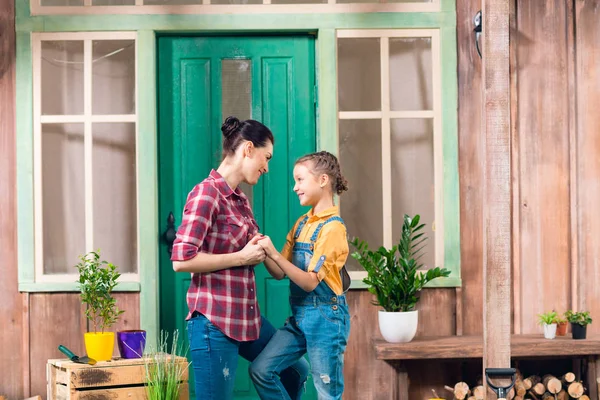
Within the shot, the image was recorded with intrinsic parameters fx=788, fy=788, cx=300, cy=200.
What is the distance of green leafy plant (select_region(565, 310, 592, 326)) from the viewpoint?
15.2 ft

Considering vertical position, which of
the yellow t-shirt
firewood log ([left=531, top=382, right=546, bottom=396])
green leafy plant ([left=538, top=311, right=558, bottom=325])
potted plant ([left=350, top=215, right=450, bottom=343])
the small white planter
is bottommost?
firewood log ([left=531, top=382, right=546, bottom=396])

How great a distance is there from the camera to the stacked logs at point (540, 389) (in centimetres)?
463

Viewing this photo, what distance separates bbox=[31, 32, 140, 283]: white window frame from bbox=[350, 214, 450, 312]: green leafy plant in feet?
4.64

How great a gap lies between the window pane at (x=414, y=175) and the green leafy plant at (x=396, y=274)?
0.24 metres

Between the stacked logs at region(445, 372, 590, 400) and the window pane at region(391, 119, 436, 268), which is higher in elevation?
the window pane at region(391, 119, 436, 268)

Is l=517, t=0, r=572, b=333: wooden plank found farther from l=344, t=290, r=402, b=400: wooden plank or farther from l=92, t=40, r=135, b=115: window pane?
l=92, t=40, r=135, b=115: window pane

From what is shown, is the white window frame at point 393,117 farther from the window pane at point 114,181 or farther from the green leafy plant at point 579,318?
the window pane at point 114,181

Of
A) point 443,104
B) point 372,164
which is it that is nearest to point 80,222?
point 372,164

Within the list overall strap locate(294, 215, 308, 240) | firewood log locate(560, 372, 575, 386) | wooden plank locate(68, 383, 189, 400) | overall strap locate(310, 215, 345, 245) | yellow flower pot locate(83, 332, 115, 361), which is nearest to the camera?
overall strap locate(310, 215, 345, 245)

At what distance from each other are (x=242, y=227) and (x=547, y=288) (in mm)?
2393

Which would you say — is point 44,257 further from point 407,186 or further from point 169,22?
point 407,186

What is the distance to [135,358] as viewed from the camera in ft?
14.1

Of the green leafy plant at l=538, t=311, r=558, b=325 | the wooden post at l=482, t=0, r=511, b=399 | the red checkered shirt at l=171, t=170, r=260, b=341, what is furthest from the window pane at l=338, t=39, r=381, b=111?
the red checkered shirt at l=171, t=170, r=260, b=341

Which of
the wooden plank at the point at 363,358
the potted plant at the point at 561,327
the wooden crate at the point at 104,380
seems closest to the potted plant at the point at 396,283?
the wooden plank at the point at 363,358
